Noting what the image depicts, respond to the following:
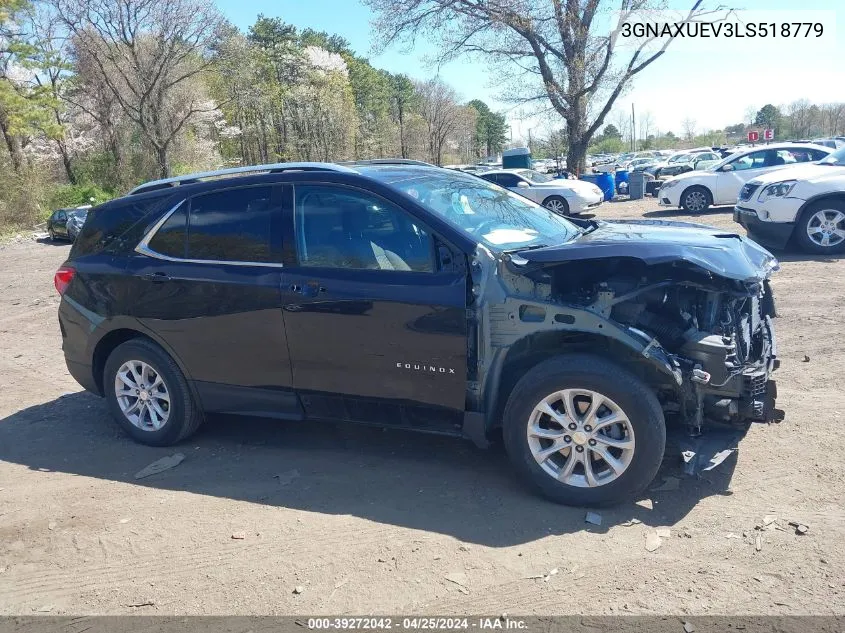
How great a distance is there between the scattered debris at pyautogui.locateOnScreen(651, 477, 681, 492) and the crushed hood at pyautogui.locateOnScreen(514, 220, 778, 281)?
3.92 feet

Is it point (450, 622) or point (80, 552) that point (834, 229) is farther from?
point (80, 552)

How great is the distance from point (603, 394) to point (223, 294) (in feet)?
8.20

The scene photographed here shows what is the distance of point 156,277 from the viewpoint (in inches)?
187

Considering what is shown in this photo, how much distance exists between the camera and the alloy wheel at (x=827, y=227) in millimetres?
9828

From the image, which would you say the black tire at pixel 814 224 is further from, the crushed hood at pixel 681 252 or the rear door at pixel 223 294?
the rear door at pixel 223 294

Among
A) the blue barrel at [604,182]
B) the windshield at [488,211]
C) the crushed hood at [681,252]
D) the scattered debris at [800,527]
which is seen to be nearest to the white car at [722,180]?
the blue barrel at [604,182]

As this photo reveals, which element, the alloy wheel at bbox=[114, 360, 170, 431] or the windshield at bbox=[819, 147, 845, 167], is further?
the windshield at bbox=[819, 147, 845, 167]

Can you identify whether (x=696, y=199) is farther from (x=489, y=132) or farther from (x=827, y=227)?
(x=489, y=132)

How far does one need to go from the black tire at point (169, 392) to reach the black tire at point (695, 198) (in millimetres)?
16103

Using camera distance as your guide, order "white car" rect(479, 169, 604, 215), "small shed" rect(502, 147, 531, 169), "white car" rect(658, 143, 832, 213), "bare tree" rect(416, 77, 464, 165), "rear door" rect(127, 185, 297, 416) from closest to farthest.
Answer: "rear door" rect(127, 185, 297, 416) → "white car" rect(658, 143, 832, 213) → "white car" rect(479, 169, 604, 215) → "small shed" rect(502, 147, 531, 169) → "bare tree" rect(416, 77, 464, 165)

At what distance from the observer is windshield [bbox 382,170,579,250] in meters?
4.10

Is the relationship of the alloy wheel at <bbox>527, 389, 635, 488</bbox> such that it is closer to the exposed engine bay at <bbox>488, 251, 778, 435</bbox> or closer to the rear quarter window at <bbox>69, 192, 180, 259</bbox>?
the exposed engine bay at <bbox>488, 251, 778, 435</bbox>

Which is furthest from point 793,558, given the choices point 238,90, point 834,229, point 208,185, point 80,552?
point 238,90

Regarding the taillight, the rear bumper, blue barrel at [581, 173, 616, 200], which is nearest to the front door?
the taillight
